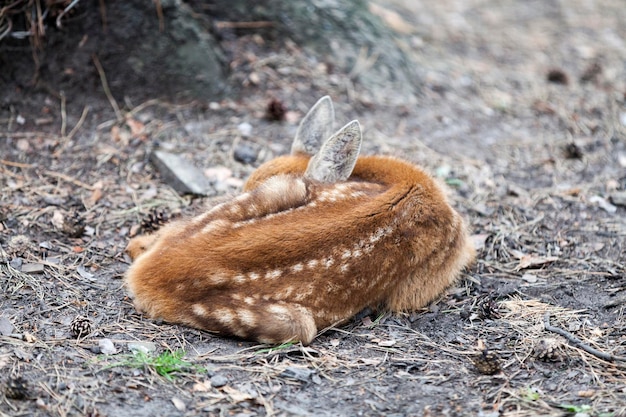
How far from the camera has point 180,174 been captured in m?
5.48

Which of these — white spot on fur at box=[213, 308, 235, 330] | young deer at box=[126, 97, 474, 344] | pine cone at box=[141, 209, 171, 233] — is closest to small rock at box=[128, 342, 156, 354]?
young deer at box=[126, 97, 474, 344]

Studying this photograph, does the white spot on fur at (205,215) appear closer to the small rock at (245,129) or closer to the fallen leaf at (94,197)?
the fallen leaf at (94,197)

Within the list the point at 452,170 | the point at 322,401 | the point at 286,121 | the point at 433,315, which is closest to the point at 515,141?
the point at 452,170

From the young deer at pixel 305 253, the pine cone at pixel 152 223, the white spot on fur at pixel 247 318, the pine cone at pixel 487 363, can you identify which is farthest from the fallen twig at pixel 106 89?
the pine cone at pixel 487 363

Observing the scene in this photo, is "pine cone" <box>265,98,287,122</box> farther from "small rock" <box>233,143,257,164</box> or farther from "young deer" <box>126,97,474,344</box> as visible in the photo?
"young deer" <box>126,97,474,344</box>

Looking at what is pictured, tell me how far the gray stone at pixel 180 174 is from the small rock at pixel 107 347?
179 cm

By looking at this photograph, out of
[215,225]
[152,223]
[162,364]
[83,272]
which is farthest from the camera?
[152,223]

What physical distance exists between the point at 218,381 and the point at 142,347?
49cm

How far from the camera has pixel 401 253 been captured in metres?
4.23

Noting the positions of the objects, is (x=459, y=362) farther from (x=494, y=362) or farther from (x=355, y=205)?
(x=355, y=205)

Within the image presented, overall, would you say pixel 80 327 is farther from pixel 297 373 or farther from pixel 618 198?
pixel 618 198

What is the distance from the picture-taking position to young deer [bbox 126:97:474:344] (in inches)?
151

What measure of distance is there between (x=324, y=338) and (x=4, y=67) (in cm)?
340

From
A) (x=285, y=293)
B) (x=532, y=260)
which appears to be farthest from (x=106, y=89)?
(x=532, y=260)
